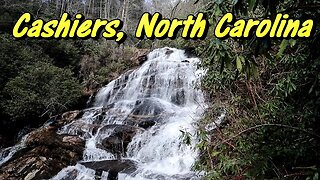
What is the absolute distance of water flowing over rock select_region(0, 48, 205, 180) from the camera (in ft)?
20.0

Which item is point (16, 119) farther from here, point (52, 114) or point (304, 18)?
point (304, 18)

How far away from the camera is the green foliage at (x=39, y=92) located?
9.97 metres

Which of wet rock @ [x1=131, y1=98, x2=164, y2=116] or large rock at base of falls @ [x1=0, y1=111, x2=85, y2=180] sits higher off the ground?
wet rock @ [x1=131, y1=98, x2=164, y2=116]

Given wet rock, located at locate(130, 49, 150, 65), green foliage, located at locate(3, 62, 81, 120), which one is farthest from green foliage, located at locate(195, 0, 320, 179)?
wet rock, located at locate(130, 49, 150, 65)

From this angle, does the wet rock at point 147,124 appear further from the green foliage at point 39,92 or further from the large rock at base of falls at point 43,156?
the green foliage at point 39,92

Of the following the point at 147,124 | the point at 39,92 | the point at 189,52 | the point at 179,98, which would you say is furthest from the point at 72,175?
the point at 189,52

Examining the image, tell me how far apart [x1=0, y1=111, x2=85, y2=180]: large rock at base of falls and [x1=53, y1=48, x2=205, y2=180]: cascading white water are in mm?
268

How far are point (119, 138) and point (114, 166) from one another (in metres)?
1.27

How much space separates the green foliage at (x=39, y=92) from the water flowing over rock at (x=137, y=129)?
1.10 meters

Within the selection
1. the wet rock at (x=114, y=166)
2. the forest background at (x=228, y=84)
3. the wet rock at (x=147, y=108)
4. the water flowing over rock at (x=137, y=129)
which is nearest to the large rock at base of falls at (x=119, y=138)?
the water flowing over rock at (x=137, y=129)

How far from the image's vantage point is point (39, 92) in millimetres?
10703

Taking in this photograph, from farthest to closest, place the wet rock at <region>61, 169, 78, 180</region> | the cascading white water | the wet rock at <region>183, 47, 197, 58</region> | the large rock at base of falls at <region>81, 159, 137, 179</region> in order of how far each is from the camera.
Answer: the wet rock at <region>183, 47, 197, 58</region> < the cascading white water < the wet rock at <region>61, 169, 78, 180</region> < the large rock at base of falls at <region>81, 159, 137, 179</region>

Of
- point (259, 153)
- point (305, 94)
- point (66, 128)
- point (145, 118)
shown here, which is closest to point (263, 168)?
point (259, 153)

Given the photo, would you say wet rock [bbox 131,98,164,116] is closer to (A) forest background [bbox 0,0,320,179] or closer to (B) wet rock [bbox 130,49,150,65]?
(A) forest background [bbox 0,0,320,179]
